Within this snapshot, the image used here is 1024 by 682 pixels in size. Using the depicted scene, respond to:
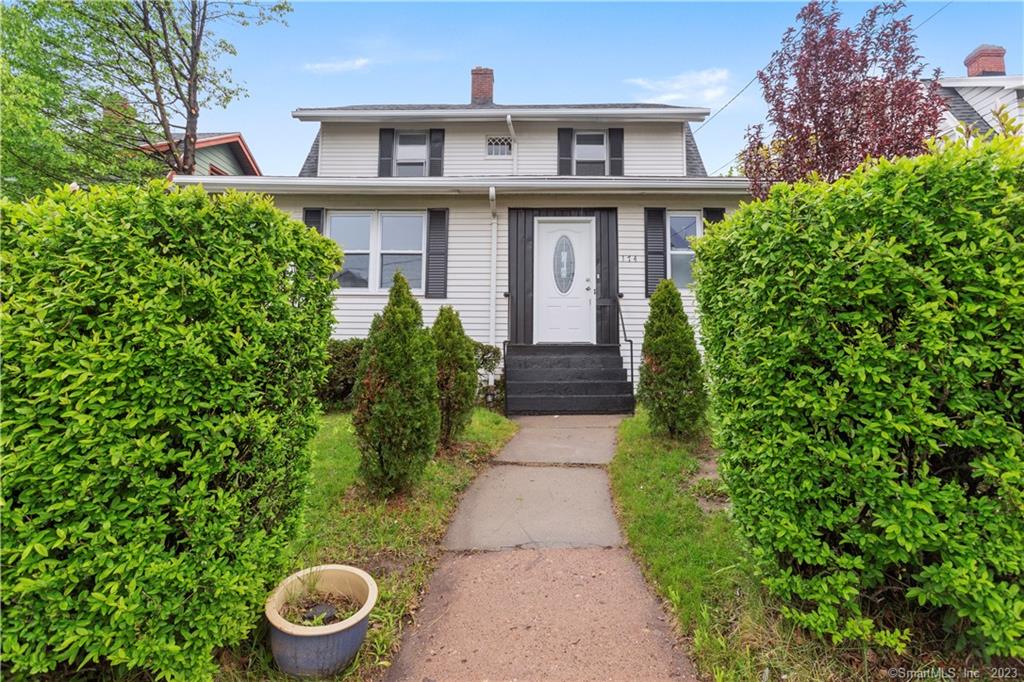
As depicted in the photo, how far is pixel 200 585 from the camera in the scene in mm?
1674

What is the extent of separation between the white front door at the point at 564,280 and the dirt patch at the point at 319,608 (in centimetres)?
664

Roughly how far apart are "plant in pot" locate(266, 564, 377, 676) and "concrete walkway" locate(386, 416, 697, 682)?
1.04 ft

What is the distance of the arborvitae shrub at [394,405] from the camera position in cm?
334

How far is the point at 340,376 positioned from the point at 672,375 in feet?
16.2

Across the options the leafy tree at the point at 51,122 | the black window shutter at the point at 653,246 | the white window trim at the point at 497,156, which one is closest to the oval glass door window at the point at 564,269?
the black window shutter at the point at 653,246

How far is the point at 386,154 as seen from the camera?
10.3 metres

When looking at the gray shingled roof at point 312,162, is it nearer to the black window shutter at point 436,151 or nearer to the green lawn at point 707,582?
the black window shutter at point 436,151

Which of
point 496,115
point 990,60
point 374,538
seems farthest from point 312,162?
point 990,60

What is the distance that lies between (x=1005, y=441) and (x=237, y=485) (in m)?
2.89

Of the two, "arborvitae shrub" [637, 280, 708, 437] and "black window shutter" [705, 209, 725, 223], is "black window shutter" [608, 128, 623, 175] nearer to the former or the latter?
"black window shutter" [705, 209, 725, 223]

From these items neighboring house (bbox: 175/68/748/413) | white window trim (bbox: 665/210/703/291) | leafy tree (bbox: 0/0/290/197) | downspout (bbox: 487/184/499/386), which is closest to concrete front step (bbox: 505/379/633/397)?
neighboring house (bbox: 175/68/748/413)

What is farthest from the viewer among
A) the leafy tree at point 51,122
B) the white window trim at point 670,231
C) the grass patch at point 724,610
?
Answer: the leafy tree at point 51,122

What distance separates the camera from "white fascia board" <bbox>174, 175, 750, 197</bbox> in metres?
8.13

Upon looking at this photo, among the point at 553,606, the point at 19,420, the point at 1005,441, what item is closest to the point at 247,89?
the point at 19,420
